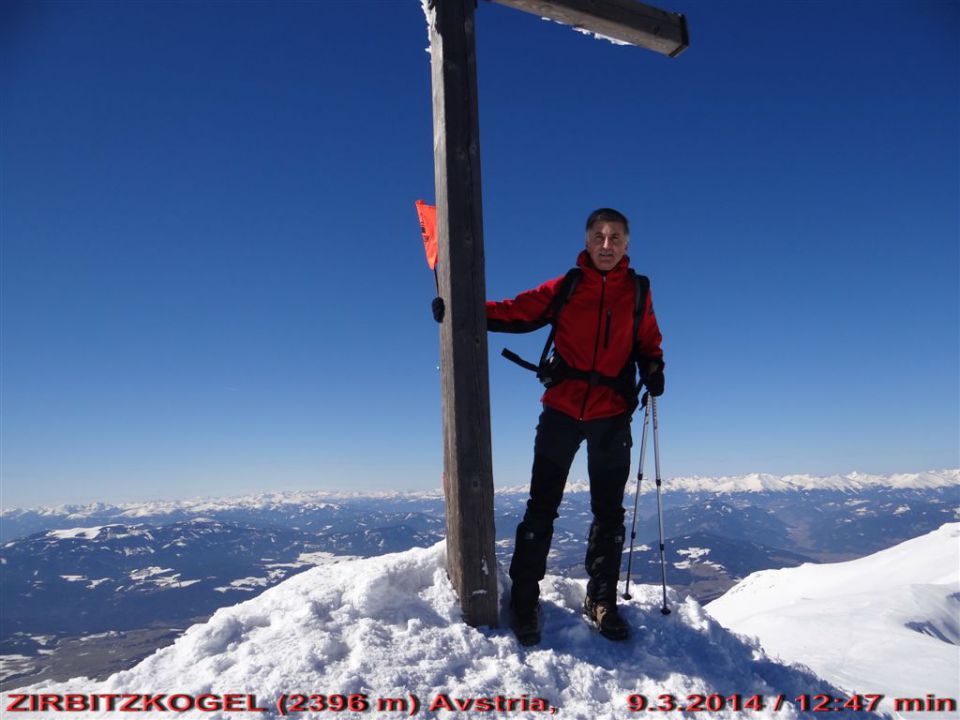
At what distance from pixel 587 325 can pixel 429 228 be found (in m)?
1.61

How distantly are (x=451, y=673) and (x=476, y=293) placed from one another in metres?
2.66

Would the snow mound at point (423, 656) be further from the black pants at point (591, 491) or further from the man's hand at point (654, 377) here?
the man's hand at point (654, 377)

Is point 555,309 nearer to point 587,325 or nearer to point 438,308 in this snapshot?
point 587,325

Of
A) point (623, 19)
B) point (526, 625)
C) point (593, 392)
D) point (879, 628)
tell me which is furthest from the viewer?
point (879, 628)

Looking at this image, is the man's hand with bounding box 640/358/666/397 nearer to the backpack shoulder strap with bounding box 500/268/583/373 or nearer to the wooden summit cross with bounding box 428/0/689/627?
the backpack shoulder strap with bounding box 500/268/583/373

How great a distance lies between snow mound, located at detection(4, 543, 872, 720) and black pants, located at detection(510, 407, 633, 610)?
1.41ft

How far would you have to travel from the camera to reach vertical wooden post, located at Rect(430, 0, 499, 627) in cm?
394

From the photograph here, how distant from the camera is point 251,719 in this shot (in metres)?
2.57

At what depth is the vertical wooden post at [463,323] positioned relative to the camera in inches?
155

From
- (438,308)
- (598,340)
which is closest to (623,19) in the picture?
(598,340)

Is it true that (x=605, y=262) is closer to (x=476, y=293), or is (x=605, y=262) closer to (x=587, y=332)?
(x=587, y=332)

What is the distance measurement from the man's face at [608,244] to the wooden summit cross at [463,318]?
107 centimetres

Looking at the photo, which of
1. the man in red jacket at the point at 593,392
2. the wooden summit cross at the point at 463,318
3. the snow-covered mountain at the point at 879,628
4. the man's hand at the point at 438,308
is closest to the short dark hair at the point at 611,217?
the man in red jacket at the point at 593,392

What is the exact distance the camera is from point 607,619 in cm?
410
